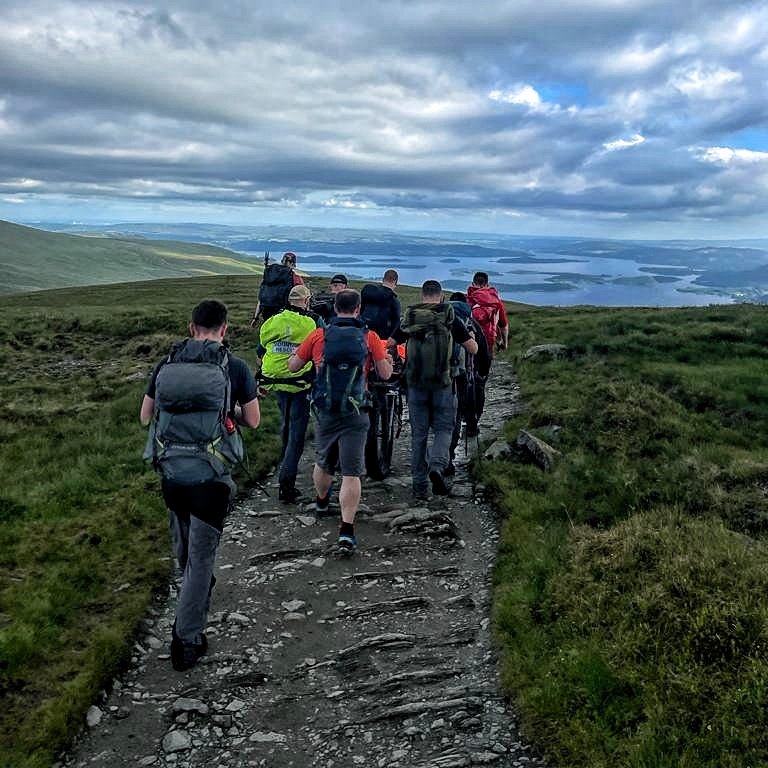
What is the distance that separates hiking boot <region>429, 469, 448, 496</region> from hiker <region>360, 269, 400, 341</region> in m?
2.55

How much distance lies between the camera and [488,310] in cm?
1355

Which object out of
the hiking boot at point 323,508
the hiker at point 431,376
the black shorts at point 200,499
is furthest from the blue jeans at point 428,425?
the black shorts at point 200,499

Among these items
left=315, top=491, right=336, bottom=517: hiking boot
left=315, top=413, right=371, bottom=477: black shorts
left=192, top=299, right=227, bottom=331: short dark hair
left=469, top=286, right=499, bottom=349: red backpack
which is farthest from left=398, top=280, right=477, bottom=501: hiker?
left=192, top=299, right=227, bottom=331: short dark hair

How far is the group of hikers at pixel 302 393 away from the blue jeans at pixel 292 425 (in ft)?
0.06

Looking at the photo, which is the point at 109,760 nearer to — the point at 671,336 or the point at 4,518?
the point at 4,518

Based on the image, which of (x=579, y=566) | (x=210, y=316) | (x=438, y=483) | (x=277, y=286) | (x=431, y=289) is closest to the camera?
(x=210, y=316)

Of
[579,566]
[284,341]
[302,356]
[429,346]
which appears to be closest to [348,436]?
[302,356]

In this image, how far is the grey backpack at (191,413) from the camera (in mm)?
5832

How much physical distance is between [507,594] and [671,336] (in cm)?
1825

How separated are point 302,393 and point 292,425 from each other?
62 centimetres

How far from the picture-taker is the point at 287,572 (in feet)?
26.4

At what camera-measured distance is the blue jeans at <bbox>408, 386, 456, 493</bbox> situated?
33.2 ft

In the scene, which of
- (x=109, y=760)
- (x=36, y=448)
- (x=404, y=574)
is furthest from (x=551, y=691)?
(x=36, y=448)

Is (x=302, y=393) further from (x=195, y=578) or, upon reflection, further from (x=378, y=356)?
(x=195, y=578)
